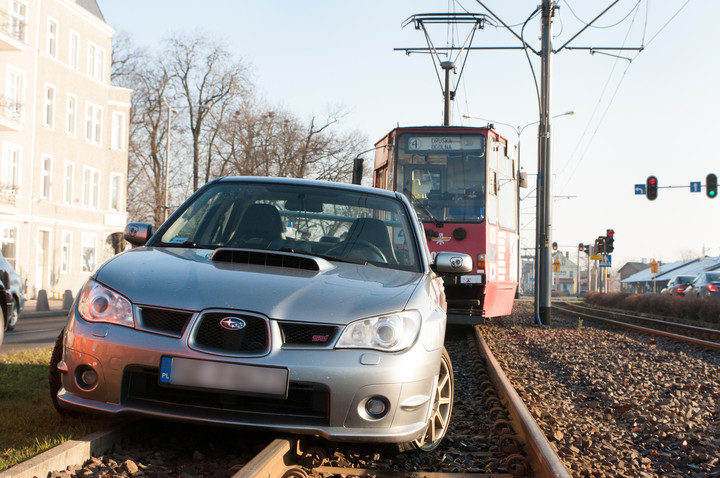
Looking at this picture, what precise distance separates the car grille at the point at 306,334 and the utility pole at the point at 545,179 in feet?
54.3

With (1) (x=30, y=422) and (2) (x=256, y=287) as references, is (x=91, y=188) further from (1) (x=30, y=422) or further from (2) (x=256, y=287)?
(2) (x=256, y=287)

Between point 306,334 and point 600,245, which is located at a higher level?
point 600,245

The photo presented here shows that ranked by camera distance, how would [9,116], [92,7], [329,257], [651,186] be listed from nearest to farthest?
[329,257] < [9,116] < [651,186] < [92,7]

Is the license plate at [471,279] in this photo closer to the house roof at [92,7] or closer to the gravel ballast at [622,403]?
the gravel ballast at [622,403]

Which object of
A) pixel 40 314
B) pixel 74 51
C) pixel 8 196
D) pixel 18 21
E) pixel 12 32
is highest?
pixel 74 51

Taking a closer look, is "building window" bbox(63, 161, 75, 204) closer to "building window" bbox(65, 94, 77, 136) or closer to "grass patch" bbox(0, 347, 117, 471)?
"building window" bbox(65, 94, 77, 136)

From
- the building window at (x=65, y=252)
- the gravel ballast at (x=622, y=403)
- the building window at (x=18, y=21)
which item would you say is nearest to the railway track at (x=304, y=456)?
the gravel ballast at (x=622, y=403)

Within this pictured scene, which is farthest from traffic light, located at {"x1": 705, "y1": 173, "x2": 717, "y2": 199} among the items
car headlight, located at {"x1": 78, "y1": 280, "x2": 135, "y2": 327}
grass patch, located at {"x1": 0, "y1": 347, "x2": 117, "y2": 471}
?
car headlight, located at {"x1": 78, "y1": 280, "x2": 135, "y2": 327}

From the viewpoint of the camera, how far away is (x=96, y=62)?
126ft

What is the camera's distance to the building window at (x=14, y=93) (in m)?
30.6

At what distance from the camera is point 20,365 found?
25.6ft

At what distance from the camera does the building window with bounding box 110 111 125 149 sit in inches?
1606

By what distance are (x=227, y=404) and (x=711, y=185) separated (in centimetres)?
3024

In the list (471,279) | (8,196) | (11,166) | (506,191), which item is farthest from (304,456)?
(11,166)
